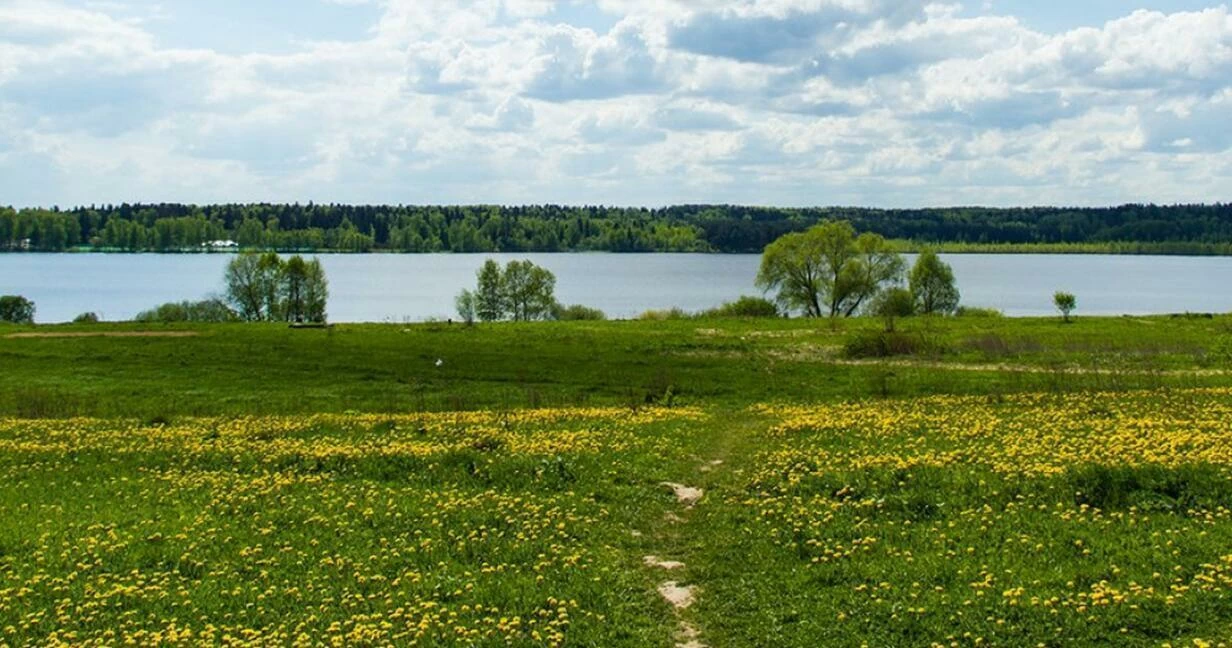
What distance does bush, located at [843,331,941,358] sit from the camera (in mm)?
54156

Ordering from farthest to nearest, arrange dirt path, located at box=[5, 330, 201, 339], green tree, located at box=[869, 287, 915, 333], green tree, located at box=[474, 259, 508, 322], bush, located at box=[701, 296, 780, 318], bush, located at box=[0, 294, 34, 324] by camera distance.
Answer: green tree, located at box=[474, 259, 508, 322] → bush, located at box=[0, 294, 34, 324] → bush, located at box=[701, 296, 780, 318] → green tree, located at box=[869, 287, 915, 333] → dirt path, located at box=[5, 330, 201, 339]

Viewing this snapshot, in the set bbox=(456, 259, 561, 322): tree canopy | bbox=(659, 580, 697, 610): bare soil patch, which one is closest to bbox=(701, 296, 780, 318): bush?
bbox=(456, 259, 561, 322): tree canopy

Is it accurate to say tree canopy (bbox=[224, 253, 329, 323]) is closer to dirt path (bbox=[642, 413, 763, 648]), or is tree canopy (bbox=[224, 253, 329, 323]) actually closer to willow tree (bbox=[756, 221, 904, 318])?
willow tree (bbox=[756, 221, 904, 318])

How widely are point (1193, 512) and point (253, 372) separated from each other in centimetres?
4499

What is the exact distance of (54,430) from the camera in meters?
31.5

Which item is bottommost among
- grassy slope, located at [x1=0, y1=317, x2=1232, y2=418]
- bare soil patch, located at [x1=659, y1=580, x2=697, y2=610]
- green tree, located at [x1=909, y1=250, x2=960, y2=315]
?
grassy slope, located at [x1=0, y1=317, x2=1232, y2=418]

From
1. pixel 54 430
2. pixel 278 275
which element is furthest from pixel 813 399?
pixel 278 275

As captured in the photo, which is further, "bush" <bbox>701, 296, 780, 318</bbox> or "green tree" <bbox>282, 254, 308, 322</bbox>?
"green tree" <bbox>282, 254, 308, 322</bbox>

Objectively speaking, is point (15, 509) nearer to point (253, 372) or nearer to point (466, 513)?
point (466, 513)

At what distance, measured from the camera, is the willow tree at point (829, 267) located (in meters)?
103

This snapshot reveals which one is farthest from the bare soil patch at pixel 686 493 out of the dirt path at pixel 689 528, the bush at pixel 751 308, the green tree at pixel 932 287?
the green tree at pixel 932 287

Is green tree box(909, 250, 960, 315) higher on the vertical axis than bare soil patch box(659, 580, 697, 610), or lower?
higher

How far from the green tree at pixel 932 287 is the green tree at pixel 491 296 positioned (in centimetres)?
4922

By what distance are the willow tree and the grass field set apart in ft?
214
